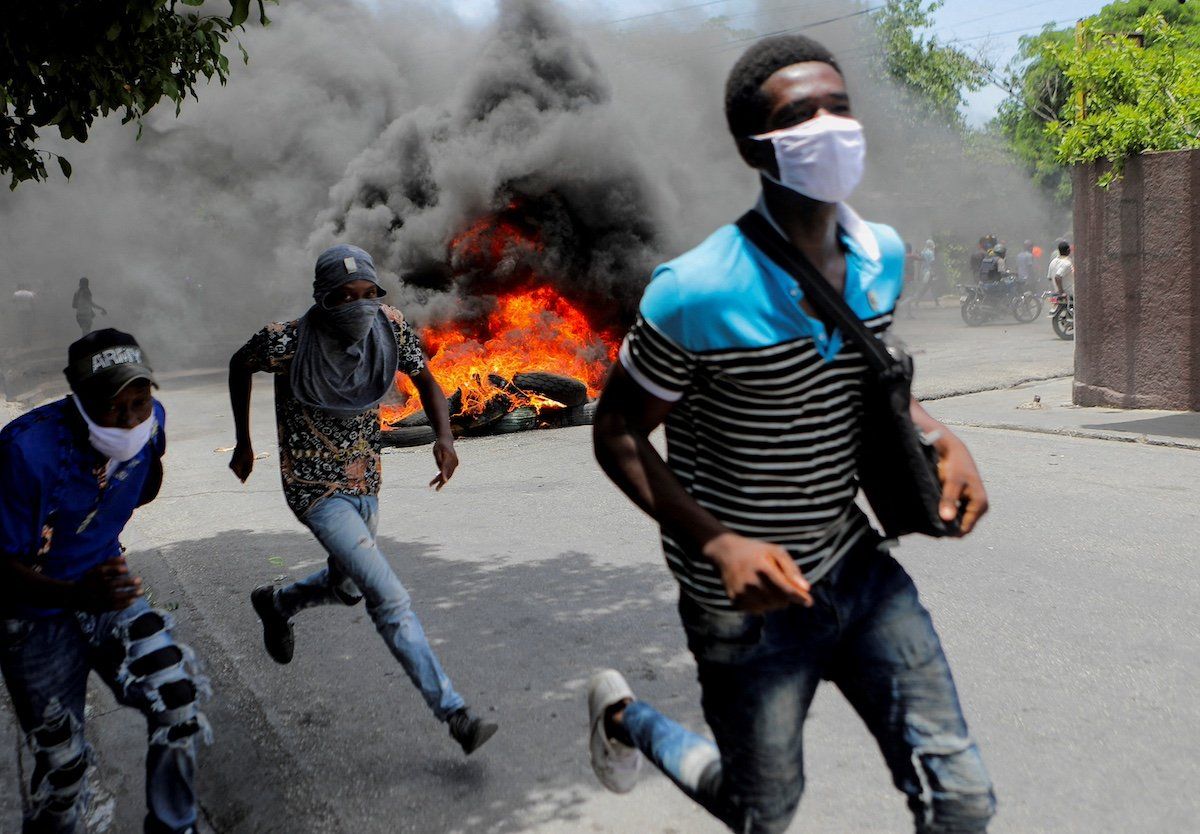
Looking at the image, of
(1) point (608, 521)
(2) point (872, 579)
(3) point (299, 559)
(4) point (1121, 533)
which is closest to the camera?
(2) point (872, 579)

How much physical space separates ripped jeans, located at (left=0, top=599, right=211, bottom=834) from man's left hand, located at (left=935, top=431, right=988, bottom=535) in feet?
5.99

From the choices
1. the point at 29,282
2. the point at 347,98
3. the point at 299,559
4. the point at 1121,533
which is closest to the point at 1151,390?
the point at 1121,533

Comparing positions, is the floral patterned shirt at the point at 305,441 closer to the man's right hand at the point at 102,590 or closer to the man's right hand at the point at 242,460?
the man's right hand at the point at 242,460

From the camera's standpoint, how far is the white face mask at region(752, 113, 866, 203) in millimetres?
1943

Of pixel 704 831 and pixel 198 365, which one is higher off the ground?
pixel 704 831

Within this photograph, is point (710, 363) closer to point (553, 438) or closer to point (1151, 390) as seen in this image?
point (553, 438)

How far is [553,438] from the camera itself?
1035cm

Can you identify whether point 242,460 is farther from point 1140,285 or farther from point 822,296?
point 1140,285

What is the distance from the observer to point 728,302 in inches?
74.2

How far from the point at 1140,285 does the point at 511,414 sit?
558cm

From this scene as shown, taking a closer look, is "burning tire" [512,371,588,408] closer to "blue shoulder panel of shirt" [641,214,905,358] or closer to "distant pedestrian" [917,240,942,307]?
"blue shoulder panel of shirt" [641,214,905,358]

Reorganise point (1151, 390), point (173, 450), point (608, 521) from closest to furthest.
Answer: point (608, 521) → point (1151, 390) → point (173, 450)

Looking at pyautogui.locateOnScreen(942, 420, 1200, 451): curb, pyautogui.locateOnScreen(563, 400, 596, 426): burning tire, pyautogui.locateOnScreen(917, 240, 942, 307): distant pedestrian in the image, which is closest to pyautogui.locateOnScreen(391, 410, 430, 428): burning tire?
pyautogui.locateOnScreen(563, 400, 596, 426): burning tire

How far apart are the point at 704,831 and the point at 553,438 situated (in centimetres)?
751
